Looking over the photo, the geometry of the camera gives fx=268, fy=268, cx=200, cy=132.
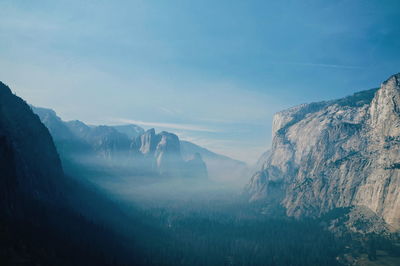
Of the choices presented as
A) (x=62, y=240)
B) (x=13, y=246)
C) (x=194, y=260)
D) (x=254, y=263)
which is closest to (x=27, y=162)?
(x=62, y=240)

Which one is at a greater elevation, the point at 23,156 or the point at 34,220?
the point at 23,156

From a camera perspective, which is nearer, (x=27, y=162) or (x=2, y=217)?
(x=2, y=217)

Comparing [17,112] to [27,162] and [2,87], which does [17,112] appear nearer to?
[2,87]

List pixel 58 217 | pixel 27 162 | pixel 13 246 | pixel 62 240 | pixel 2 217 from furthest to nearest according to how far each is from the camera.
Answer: pixel 27 162, pixel 58 217, pixel 62 240, pixel 2 217, pixel 13 246

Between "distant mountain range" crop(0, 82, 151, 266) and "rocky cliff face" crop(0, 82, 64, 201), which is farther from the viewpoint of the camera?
"rocky cliff face" crop(0, 82, 64, 201)

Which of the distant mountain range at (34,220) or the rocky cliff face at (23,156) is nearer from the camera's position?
the distant mountain range at (34,220)

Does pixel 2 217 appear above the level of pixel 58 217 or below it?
above

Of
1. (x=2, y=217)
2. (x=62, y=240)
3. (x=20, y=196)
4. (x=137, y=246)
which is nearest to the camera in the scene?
(x=2, y=217)

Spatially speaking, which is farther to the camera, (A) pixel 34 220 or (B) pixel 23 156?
(B) pixel 23 156

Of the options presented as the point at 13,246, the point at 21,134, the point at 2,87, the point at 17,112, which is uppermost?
the point at 2,87

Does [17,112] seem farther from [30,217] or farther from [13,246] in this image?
[13,246]
